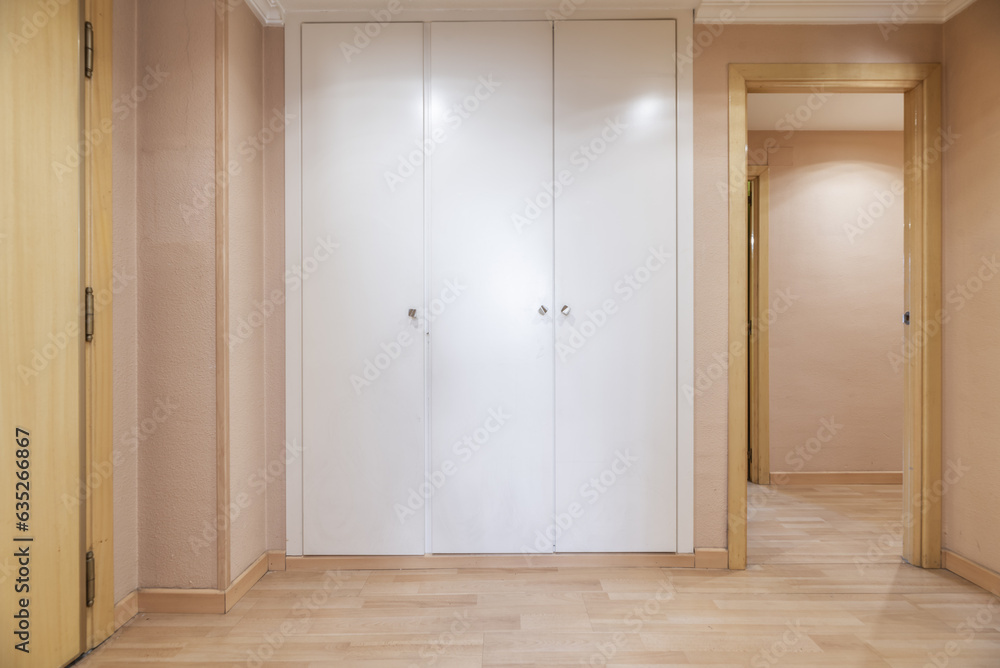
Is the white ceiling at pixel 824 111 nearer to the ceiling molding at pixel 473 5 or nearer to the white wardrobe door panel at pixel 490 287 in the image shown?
the ceiling molding at pixel 473 5

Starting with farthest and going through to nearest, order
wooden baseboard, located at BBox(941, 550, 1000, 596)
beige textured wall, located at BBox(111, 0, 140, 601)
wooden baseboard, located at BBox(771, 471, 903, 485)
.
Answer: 1. wooden baseboard, located at BBox(771, 471, 903, 485)
2. wooden baseboard, located at BBox(941, 550, 1000, 596)
3. beige textured wall, located at BBox(111, 0, 140, 601)

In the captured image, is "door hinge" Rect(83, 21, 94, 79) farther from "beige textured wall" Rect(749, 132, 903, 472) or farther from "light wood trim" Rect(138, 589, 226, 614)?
"beige textured wall" Rect(749, 132, 903, 472)

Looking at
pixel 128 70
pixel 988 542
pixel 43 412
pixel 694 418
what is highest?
pixel 128 70

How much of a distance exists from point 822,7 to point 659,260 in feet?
4.11

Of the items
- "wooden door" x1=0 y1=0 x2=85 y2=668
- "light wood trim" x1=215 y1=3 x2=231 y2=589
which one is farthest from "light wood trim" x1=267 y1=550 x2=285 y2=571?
"wooden door" x1=0 y1=0 x2=85 y2=668

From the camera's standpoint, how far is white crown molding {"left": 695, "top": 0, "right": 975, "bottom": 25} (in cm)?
226

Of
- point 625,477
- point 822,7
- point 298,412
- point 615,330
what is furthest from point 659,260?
point 298,412

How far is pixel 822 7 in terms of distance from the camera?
89.8 inches

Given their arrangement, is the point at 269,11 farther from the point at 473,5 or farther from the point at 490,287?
the point at 490,287

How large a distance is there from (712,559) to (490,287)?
1.49 metres

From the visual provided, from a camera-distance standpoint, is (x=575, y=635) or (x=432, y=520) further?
(x=432, y=520)

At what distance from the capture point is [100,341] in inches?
69.3

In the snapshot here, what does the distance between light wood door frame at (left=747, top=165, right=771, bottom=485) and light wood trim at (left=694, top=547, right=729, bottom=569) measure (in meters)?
1.60

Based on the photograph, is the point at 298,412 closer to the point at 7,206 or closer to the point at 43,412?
the point at 43,412
